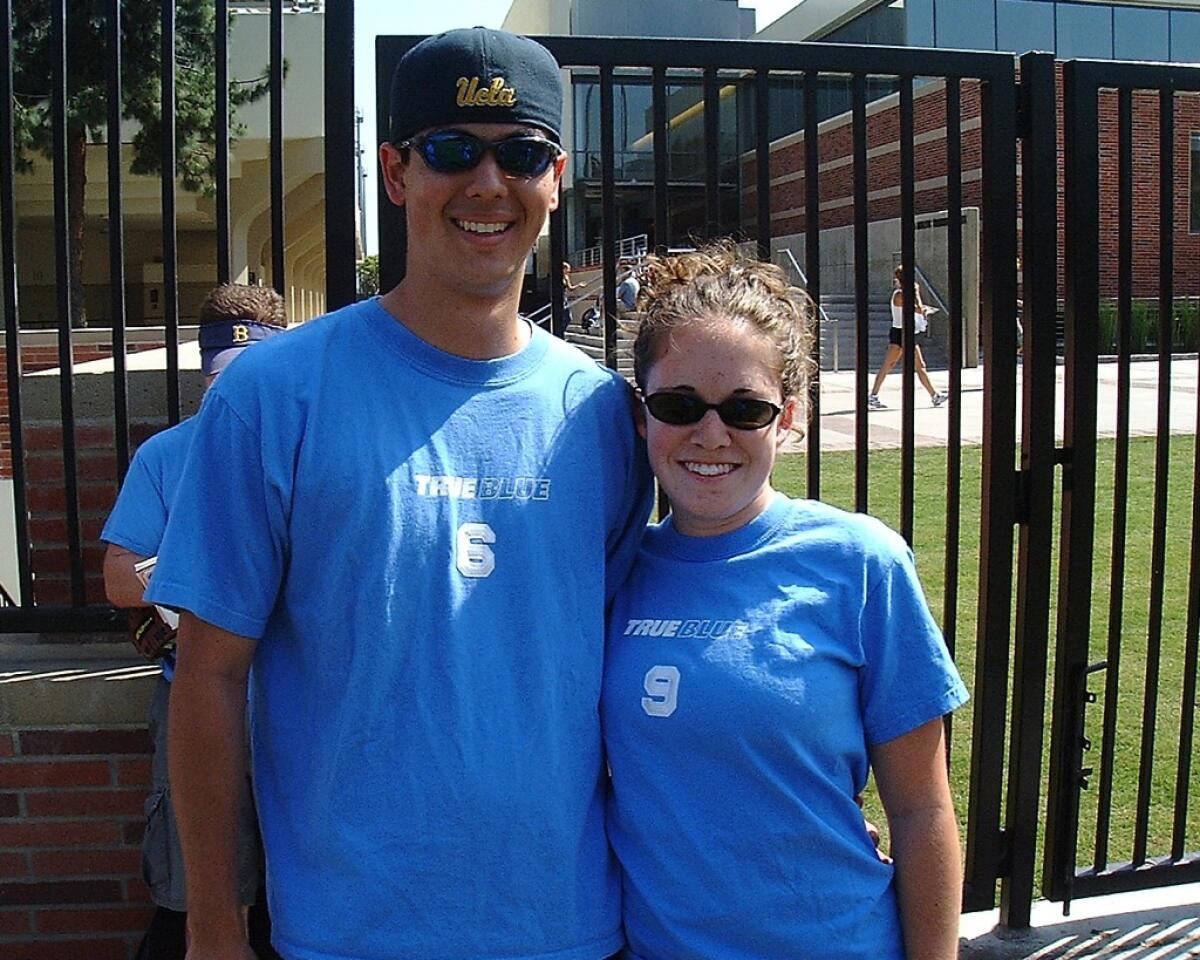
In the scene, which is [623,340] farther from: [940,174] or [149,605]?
[940,174]

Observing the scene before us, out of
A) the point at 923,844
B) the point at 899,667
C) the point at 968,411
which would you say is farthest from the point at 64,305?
the point at 968,411

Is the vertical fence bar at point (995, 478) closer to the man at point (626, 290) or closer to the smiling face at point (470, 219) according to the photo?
the man at point (626, 290)

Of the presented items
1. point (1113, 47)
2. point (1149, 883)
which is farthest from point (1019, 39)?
point (1149, 883)

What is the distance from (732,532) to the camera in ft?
6.33

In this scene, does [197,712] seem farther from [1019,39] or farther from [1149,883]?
[1019,39]

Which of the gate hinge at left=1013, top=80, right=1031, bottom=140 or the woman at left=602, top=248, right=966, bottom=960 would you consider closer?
the woman at left=602, top=248, right=966, bottom=960

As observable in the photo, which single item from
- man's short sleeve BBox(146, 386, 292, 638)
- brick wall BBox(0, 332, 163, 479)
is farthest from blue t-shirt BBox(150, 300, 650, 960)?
brick wall BBox(0, 332, 163, 479)

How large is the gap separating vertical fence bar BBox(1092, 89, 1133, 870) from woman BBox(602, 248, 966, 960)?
168cm

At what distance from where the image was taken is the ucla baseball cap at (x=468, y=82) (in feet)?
5.80

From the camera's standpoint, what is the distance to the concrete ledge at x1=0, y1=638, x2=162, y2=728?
2975 millimetres

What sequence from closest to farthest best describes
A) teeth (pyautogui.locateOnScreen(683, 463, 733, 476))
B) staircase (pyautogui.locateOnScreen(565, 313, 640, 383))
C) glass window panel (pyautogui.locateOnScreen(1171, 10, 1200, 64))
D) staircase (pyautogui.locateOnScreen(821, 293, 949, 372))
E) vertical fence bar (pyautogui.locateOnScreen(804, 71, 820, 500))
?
1. teeth (pyautogui.locateOnScreen(683, 463, 733, 476))
2. staircase (pyautogui.locateOnScreen(565, 313, 640, 383))
3. vertical fence bar (pyautogui.locateOnScreen(804, 71, 820, 500))
4. staircase (pyautogui.locateOnScreen(821, 293, 949, 372))
5. glass window panel (pyautogui.locateOnScreen(1171, 10, 1200, 64))

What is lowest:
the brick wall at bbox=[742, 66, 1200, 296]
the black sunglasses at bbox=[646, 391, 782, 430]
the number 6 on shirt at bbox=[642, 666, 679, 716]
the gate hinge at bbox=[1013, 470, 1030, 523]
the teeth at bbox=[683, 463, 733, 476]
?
the number 6 on shirt at bbox=[642, 666, 679, 716]

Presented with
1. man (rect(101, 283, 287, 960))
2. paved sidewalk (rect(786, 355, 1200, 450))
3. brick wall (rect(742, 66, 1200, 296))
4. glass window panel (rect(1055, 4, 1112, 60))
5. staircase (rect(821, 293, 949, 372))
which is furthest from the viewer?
glass window panel (rect(1055, 4, 1112, 60))

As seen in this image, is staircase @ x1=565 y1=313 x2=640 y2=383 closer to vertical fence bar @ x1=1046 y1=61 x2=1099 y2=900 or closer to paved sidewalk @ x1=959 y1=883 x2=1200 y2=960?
vertical fence bar @ x1=1046 y1=61 x2=1099 y2=900
